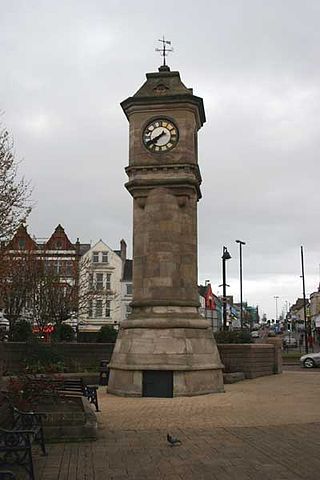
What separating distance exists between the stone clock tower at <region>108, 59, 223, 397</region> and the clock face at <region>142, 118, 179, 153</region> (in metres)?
0.03

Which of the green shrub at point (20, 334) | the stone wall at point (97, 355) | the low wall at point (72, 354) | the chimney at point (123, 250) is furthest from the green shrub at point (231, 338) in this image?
the chimney at point (123, 250)

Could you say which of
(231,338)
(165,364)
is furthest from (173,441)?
(231,338)

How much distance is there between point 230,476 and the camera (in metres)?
8.02

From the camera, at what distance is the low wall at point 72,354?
2353 cm

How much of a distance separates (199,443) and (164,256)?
944 centimetres

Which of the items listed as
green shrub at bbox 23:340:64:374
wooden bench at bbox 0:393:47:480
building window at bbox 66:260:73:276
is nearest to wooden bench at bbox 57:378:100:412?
wooden bench at bbox 0:393:47:480

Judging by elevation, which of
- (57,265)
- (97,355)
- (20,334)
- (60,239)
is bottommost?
(97,355)

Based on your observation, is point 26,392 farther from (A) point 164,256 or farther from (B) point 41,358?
(B) point 41,358

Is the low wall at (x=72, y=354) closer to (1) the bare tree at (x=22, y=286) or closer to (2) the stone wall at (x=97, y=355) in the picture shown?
(2) the stone wall at (x=97, y=355)

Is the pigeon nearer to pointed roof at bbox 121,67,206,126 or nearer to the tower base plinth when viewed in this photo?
the tower base plinth

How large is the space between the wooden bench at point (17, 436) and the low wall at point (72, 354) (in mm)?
13253

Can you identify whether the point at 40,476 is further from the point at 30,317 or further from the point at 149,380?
the point at 30,317

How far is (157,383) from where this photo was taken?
18234 millimetres

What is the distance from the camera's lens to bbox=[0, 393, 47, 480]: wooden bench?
286 inches
